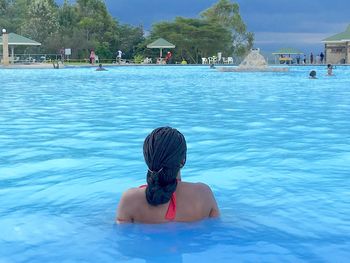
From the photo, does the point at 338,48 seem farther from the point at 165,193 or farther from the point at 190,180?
the point at 165,193

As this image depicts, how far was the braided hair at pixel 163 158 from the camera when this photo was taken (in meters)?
3.13

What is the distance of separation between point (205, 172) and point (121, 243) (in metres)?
2.59

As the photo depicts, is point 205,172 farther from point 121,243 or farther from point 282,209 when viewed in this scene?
point 121,243

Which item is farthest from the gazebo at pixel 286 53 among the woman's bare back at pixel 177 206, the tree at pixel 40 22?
the woman's bare back at pixel 177 206

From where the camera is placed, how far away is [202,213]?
11.9ft

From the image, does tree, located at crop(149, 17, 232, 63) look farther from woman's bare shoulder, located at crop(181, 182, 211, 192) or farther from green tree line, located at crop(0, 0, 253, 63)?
woman's bare shoulder, located at crop(181, 182, 211, 192)

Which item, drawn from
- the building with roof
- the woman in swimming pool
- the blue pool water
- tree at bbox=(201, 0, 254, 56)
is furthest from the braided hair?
tree at bbox=(201, 0, 254, 56)

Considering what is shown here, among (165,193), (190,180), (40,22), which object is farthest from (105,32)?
(165,193)

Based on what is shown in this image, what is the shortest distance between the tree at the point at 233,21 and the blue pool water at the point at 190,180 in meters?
48.8

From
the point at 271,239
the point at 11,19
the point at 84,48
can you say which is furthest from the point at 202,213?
the point at 11,19

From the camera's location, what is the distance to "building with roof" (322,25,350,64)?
47803 mm

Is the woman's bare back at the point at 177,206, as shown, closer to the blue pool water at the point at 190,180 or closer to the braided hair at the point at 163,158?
the blue pool water at the point at 190,180

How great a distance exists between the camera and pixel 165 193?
3.22m

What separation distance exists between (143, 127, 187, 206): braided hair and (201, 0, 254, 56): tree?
57248mm
